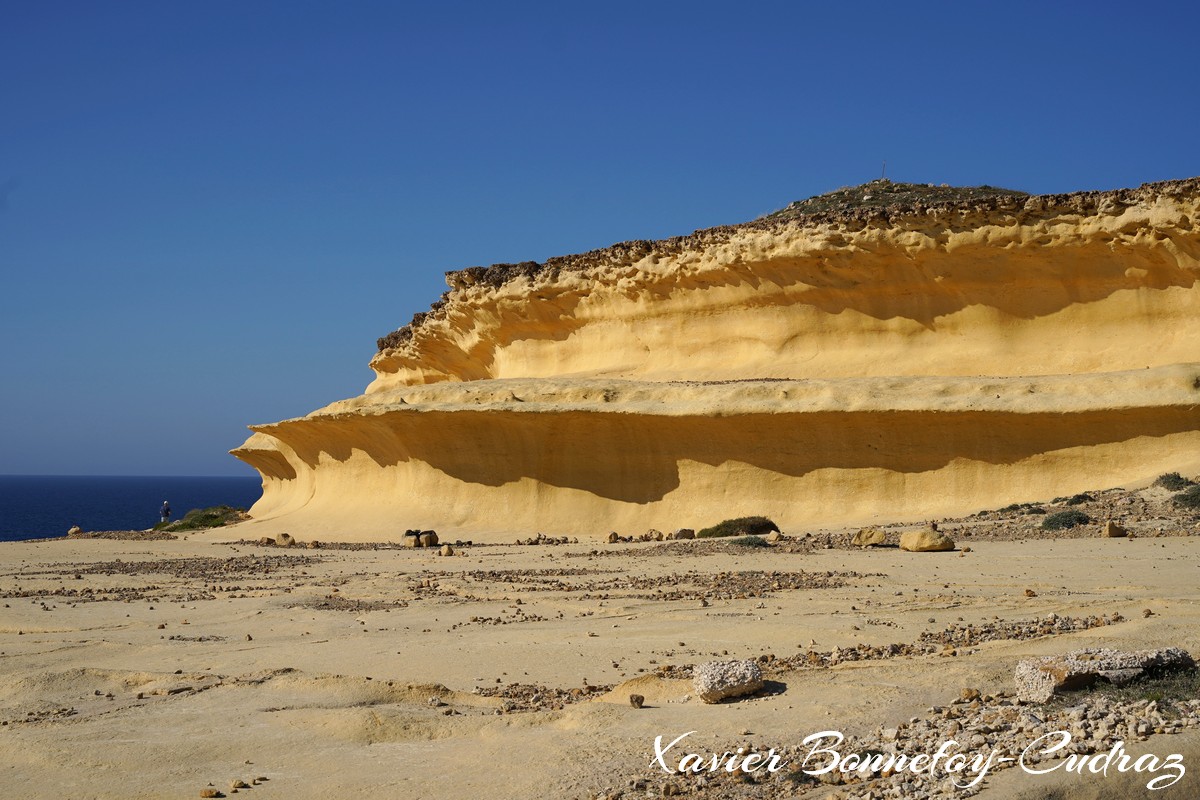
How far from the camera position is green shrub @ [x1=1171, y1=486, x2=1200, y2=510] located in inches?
470

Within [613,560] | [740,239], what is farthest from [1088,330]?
[613,560]

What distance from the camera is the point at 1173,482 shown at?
42.4 ft

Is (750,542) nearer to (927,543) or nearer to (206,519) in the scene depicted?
(927,543)

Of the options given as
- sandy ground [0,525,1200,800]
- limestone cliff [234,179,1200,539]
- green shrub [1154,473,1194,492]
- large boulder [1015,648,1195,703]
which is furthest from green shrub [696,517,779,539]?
large boulder [1015,648,1195,703]

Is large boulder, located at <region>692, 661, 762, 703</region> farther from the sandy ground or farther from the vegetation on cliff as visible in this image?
the vegetation on cliff

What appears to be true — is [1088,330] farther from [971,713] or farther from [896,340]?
[971,713]

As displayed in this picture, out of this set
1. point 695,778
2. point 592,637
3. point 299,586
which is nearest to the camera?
point 695,778

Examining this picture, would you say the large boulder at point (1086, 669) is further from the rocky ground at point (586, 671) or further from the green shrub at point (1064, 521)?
the green shrub at point (1064, 521)

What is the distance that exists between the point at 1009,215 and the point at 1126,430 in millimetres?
4251

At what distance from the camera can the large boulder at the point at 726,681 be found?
5.34 meters

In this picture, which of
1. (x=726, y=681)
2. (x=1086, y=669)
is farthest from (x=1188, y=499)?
(x=726, y=681)

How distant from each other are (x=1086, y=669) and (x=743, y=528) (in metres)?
9.71

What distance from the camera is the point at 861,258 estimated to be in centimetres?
1819

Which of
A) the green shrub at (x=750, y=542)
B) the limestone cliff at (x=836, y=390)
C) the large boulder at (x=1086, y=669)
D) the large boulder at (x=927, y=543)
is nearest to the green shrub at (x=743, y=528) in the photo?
the limestone cliff at (x=836, y=390)
